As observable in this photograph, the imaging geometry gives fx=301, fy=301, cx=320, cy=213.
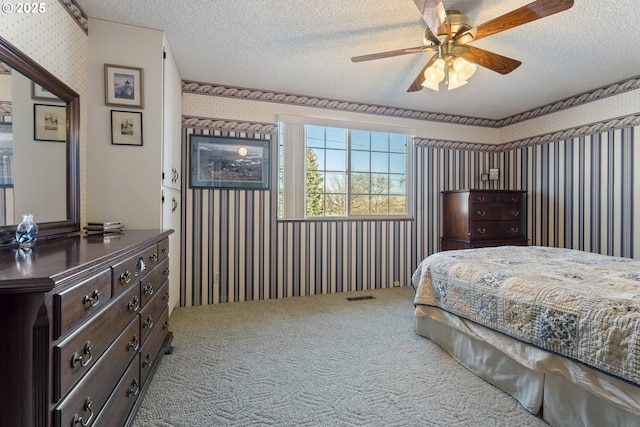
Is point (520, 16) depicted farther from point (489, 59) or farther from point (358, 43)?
point (358, 43)

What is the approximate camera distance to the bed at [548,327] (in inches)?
49.7

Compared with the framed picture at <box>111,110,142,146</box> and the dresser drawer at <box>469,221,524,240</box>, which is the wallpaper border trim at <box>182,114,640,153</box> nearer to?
the framed picture at <box>111,110,142,146</box>

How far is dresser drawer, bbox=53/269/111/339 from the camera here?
2.81ft

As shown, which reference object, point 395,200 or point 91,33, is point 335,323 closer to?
point 395,200

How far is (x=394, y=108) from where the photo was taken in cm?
405

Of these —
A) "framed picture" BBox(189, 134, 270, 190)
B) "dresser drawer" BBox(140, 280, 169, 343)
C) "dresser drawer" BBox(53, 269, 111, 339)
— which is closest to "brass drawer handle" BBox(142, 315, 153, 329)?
"dresser drawer" BBox(140, 280, 169, 343)

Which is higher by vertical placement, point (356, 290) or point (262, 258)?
point (262, 258)

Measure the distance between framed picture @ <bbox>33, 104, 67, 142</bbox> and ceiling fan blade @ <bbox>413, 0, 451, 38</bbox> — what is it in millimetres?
2091

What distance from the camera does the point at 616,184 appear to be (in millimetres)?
3232

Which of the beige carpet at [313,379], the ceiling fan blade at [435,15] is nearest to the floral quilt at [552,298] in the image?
the beige carpet at [313,379]

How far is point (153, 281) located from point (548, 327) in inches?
Result: 83.8

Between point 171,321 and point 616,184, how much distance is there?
4.78 m

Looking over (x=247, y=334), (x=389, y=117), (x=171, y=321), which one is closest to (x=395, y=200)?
(x=389, y=117)

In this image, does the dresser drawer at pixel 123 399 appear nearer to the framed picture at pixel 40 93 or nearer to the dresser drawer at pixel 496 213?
the framed picture at pixel 40 93
